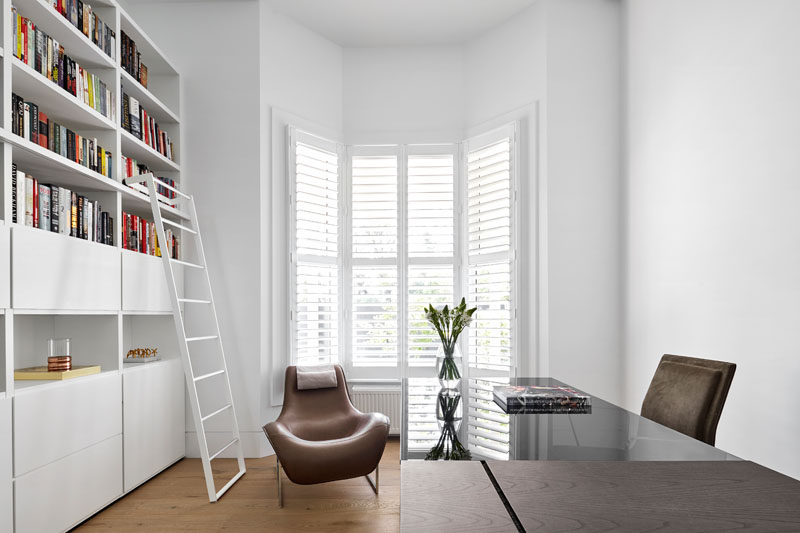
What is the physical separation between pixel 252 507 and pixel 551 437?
7.28 feet

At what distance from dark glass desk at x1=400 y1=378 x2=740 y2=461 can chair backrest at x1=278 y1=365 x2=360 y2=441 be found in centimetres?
186

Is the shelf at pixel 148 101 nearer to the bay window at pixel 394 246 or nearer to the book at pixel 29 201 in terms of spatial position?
the bay window at pixel 394 246

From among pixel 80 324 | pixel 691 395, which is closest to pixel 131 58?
pixel 80 324

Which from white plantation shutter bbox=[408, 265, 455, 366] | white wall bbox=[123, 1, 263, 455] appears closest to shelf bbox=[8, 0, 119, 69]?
white wall bbox=[123, 1, 263, 455]

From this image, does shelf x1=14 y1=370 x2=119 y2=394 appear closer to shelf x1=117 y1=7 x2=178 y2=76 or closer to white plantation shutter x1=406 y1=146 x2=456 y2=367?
shelf x1=117 y1=7 x2=178 y2=76

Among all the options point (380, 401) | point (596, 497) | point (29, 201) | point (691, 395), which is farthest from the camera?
point (380, 401)

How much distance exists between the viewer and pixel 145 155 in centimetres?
374

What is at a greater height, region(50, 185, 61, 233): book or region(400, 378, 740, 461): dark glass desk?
region(50, 185, 61, 233): book

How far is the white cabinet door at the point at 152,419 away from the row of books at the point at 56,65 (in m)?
1.51

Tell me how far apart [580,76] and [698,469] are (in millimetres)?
3586

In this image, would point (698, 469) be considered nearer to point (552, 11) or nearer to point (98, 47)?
point (98, 47)

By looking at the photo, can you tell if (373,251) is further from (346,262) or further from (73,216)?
(73,216)

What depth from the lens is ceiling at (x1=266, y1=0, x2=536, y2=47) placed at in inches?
164

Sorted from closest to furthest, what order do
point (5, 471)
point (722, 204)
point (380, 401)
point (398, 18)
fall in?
point (5, 471) → point (722, 204) → point (398, 18) → point (380, 401)
